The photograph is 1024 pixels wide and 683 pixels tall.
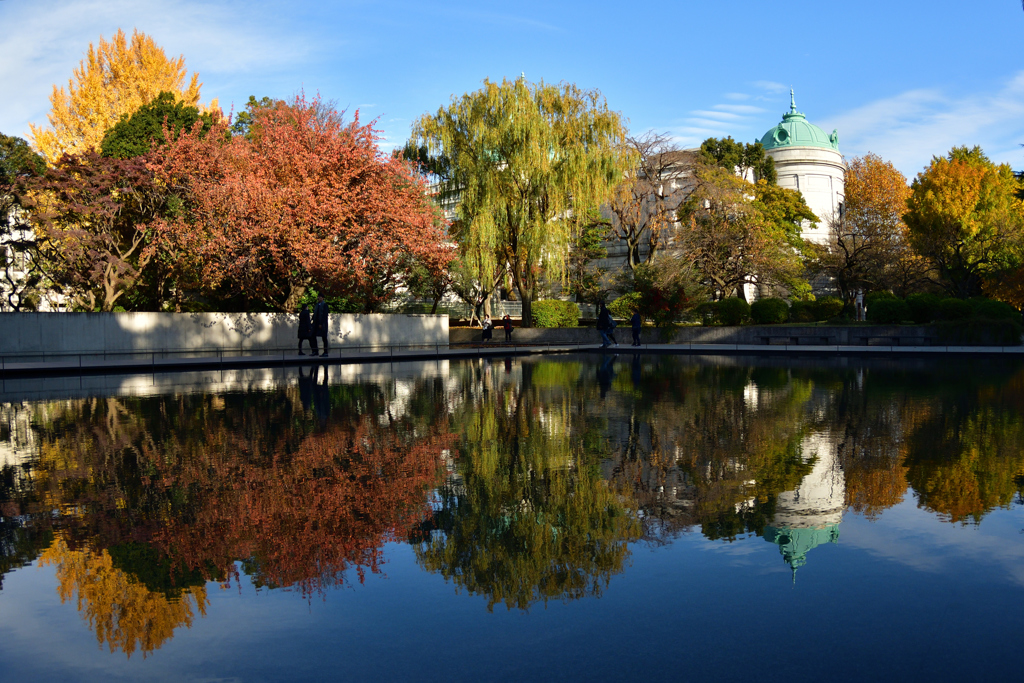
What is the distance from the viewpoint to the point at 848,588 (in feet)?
15.4

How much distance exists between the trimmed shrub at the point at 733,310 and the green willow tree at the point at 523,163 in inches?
324

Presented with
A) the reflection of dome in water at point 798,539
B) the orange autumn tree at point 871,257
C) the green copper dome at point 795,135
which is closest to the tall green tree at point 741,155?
the orange autumn tree at point 871,257

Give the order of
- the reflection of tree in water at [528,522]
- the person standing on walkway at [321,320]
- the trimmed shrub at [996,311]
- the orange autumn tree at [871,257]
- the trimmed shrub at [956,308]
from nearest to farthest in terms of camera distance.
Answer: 1. the reflection of tree in water at [528,522]
2. the person standing on walkway at [321,320]
3. the trimmed shrub at [996,311]
4. the trimmed shrub at [956,308]
5. the orange autumn tree at [871,257]

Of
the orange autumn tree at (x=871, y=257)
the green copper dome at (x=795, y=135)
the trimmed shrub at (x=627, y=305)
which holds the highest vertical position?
the green copper dome at (x=795, y=135)

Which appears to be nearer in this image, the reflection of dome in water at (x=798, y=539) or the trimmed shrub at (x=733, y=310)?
the reflection of dome in water at (x=798, y=539)

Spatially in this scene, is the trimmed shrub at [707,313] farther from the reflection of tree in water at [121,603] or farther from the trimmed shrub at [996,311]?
the reflection of tree in water at [121,603]

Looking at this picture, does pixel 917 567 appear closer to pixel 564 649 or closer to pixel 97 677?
pixel 564 649

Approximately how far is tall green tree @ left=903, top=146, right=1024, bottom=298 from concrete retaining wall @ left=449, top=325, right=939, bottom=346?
26.4 feet

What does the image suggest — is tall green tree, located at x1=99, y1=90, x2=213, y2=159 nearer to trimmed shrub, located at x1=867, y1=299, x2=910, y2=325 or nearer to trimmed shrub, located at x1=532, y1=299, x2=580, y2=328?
trimmed shrub, located at x1=532, y1=299, x2=580, y2=328

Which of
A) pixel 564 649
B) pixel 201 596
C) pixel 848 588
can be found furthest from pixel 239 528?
pixel 848 588

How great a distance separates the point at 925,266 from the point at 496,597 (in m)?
50.2

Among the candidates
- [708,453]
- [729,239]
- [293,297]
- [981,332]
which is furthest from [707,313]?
[708,453]

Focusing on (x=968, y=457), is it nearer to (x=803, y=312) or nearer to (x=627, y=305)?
(x=627, y=305)

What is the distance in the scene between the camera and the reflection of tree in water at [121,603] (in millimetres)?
4152
